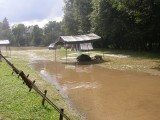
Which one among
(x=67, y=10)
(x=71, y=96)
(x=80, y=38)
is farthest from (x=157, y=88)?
(x=67, y=10)

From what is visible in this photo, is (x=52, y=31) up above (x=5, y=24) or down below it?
below

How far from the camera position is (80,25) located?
6519 cm

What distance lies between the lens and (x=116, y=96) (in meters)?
15.9

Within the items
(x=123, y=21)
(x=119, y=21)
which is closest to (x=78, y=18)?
(x=123, y=21)

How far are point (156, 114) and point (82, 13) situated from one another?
52038mm

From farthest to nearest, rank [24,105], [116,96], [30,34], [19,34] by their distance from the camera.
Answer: [30,34]
[19,34]
[116,96]
[24,105]

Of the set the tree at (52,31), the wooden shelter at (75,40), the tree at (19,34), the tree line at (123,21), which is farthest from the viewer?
the tree at (52,31)

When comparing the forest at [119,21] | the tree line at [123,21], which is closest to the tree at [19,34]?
the forest at [119,21]

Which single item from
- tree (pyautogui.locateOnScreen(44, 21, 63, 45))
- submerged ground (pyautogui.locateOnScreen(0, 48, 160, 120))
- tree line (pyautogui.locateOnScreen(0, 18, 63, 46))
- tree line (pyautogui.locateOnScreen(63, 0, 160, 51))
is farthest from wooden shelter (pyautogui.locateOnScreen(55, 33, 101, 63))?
tree line (pyautogui.locateOnScreen(0, 18, 63, 46))

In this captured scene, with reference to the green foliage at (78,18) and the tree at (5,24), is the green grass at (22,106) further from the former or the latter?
the tree at (5,24)

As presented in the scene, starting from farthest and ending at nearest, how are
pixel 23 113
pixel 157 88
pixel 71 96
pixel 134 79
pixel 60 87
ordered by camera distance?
pixel 134 79, pixel 60 87, pixel 157 88, pixel 71 96, pixel 23 113

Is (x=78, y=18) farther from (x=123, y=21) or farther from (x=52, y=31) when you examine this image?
(x=52, y=31)

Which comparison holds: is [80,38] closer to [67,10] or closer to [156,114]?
[156,114]

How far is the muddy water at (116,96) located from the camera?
1256cm
